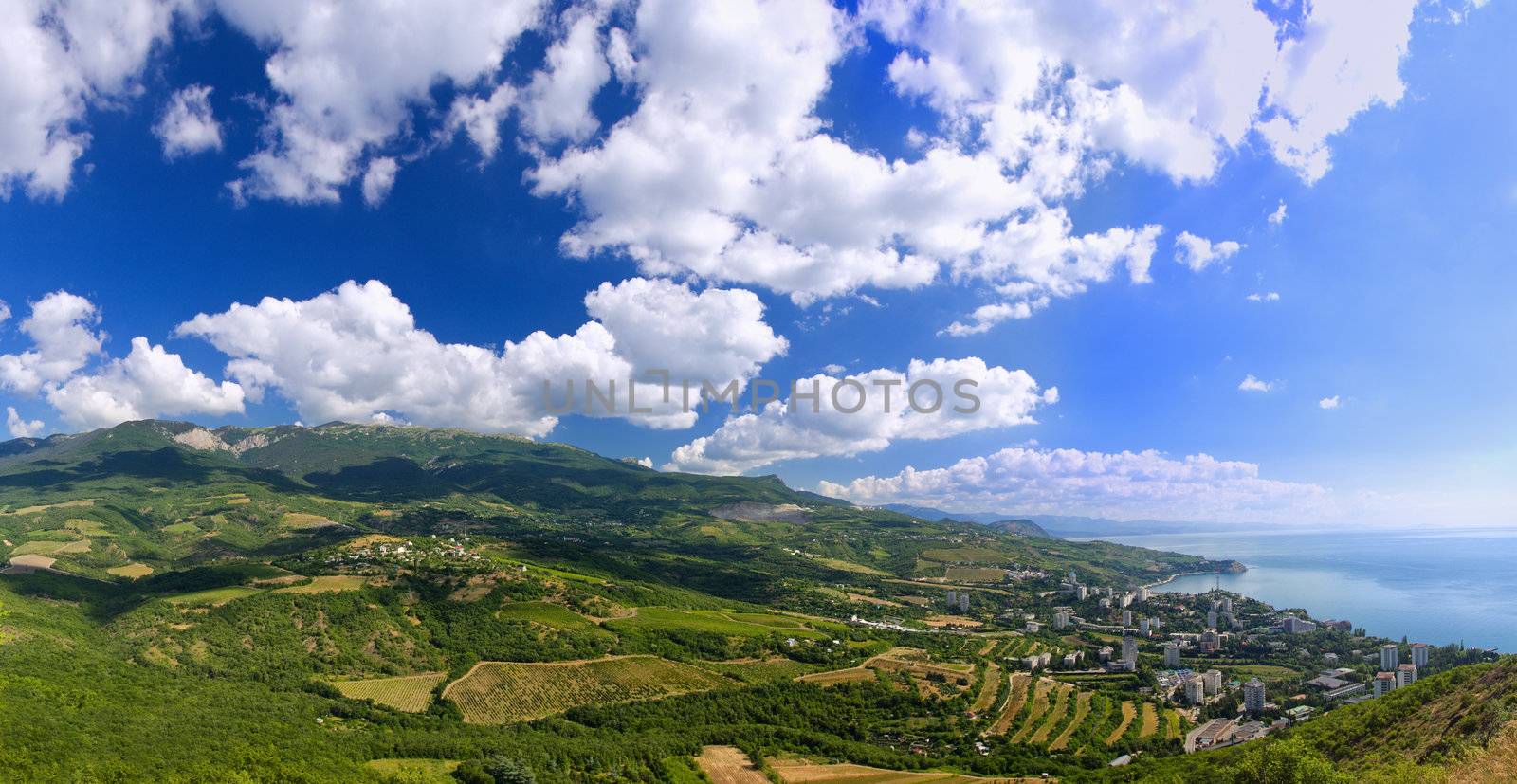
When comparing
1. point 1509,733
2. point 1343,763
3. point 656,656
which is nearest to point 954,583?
point 656,656

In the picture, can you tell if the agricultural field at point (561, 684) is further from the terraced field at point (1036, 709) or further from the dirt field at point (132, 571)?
the dirt field at point (132, 571)

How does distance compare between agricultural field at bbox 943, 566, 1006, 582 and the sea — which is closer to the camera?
the sea

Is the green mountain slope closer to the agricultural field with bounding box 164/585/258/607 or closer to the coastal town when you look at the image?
the agricultural field with bounding box 164/585/258/607

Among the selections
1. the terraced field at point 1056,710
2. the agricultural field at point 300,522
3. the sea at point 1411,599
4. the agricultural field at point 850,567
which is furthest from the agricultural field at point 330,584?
the sea at point 1411,599

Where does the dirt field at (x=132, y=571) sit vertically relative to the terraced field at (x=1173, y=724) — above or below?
above

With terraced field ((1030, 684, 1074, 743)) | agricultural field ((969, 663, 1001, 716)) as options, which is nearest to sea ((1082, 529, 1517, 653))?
terraced field ((1030, 684, 1074, 743))

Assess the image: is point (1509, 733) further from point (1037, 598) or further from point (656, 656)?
point (1037, 598)

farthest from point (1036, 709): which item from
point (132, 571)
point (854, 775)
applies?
point (132, 571)
